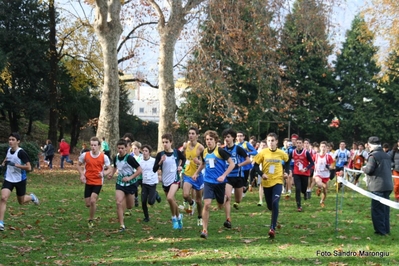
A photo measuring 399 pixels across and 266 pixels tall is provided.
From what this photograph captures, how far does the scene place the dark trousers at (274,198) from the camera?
413 inches

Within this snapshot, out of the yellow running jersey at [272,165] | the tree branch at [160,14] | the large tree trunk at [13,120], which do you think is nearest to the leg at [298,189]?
the yellow running jersey at [272,165]

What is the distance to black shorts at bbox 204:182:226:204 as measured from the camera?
10953 millimetres

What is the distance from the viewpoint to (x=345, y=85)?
2192 inches

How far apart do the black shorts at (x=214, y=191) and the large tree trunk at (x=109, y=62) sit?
1887 cm

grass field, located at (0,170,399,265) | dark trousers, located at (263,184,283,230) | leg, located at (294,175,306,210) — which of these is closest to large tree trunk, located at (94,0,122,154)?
grass field, located at (0,170,399,265)

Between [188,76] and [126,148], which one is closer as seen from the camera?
[126,148]

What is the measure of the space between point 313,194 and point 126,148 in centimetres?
1024

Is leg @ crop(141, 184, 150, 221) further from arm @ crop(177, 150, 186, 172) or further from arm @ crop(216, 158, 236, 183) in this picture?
arm @ crop(216, 158, 236, 183)

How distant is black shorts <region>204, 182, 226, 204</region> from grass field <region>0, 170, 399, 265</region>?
71cm

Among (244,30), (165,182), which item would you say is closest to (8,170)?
(165,182)

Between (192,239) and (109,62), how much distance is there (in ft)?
67.4

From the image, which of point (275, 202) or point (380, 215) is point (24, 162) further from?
point (380, 215)

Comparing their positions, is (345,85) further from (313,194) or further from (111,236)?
(111,236)

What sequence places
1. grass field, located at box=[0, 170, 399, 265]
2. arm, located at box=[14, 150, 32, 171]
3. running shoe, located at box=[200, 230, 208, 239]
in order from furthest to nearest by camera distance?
arm, located at box=[14, 150, 32, 171]
running shoe, located at box=[200, 230, 208, 239]
grass field, located at box=[0, 170, 399, 265]
